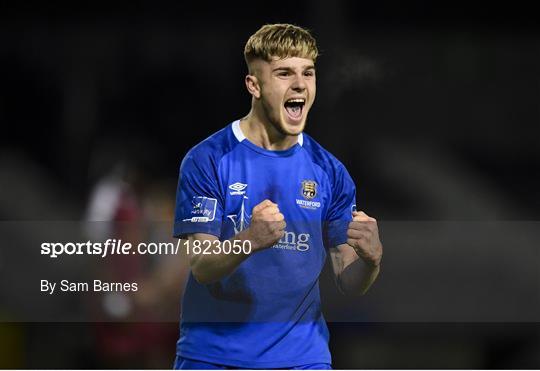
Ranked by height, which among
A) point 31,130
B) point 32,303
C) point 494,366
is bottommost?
point 494,366

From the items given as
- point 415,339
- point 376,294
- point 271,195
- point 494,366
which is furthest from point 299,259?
point 494,366

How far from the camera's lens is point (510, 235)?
339 cm

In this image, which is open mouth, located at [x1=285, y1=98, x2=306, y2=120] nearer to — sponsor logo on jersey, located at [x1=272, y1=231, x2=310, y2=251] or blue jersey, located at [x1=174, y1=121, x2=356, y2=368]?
blue jersey, located at [x1=174, y1=121, x2=356, y2=368]

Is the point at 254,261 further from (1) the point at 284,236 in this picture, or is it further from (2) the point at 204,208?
(2) the point at 204,208

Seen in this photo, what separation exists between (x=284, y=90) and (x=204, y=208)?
0.45 meters

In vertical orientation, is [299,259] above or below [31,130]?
below

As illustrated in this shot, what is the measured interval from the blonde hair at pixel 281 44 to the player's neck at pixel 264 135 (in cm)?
20

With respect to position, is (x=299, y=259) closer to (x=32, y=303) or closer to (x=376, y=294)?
(x=376, y=294)

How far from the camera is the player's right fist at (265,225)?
264cm

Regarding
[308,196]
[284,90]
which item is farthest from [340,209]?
[284,90]

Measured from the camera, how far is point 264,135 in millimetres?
2857

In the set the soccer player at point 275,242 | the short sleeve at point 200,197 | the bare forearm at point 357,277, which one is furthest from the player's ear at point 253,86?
the bare forearm at point 357,277

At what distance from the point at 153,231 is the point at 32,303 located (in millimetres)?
532

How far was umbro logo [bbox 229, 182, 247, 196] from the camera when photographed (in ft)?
9.14
